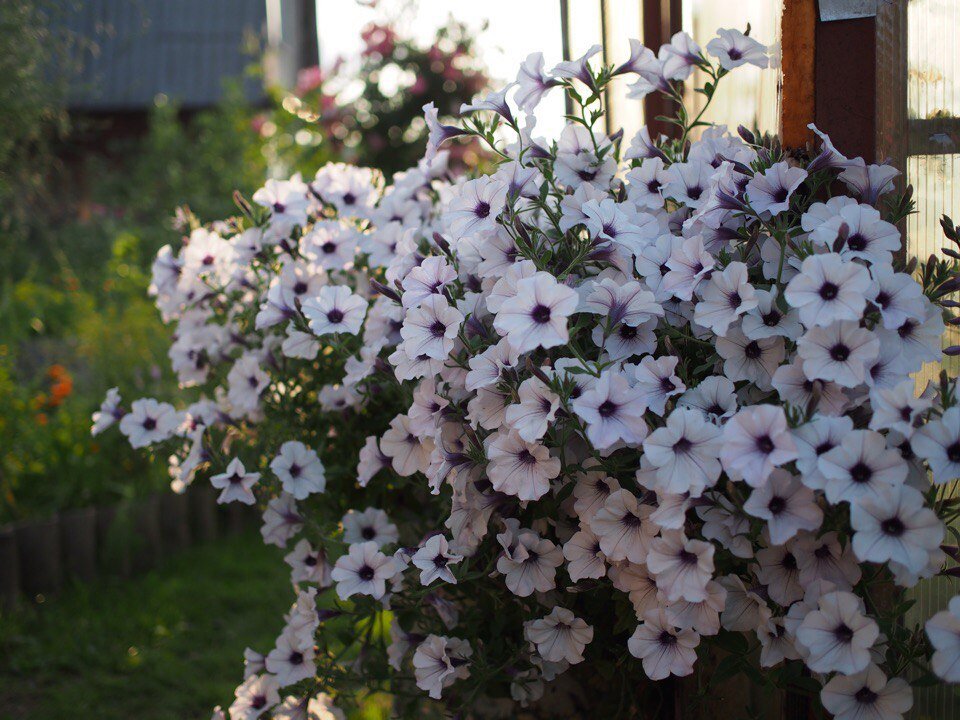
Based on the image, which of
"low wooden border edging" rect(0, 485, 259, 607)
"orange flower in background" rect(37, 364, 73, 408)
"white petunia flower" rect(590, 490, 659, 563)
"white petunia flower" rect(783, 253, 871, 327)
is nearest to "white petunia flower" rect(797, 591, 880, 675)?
"white petunia flower" rect(590, 490, 659, 563)

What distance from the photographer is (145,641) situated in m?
2.71

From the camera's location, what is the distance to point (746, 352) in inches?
49.1

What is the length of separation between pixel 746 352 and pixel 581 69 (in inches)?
23.0

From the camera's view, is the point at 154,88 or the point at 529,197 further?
the point at 154,88

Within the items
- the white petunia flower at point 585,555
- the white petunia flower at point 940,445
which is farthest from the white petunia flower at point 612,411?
the white petunia flower at point 940,445

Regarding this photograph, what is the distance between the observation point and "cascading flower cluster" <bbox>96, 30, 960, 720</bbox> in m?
1.10

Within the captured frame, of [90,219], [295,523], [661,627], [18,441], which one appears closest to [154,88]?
[90,219]

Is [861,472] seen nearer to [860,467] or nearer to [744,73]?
[860,467]

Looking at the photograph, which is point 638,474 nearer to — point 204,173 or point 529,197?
point 529,197

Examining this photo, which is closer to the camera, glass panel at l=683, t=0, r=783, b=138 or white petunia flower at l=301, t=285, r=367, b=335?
white petunia flower at l=301, t=285, r=367, b=335

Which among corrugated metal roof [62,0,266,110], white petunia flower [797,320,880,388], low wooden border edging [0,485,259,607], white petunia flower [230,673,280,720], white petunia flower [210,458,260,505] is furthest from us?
corrugated metal roof [62,0,266,110]

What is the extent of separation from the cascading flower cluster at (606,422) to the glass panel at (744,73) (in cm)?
19

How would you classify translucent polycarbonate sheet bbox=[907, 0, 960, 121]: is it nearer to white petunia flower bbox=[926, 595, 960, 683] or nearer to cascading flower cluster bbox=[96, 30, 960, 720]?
cascading flower cluster bbox=[96, 30, 960, 720]

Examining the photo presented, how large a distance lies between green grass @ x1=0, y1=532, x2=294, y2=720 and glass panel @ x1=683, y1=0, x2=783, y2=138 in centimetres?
200
